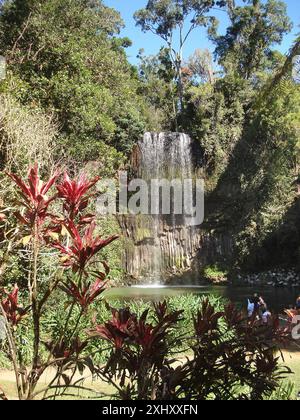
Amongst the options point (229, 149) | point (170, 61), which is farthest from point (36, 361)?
point (170, 61)

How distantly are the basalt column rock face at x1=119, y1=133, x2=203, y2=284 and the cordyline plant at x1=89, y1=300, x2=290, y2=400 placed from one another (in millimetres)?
18505

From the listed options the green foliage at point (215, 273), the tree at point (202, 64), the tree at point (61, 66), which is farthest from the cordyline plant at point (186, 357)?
the tree at point (202, 64)

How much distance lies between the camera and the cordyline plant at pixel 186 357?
2.08 m

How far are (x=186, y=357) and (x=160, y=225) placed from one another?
64.5 feet

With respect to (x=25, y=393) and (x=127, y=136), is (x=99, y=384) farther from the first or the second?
(x=127, y=136)

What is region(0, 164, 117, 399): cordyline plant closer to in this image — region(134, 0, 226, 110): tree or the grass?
the grass

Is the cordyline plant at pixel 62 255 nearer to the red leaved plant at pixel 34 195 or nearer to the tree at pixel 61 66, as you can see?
the red leaved plant at pixel 34 195

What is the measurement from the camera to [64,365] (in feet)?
7.01

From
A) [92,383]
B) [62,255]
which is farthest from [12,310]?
[92,383]

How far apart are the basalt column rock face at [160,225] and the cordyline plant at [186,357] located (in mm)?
18505

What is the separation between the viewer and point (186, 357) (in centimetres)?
222

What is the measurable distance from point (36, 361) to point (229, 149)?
860 inches

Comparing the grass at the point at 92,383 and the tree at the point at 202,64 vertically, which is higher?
the tree at the point at 202,64

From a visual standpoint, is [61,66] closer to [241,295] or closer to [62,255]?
[241,295]
